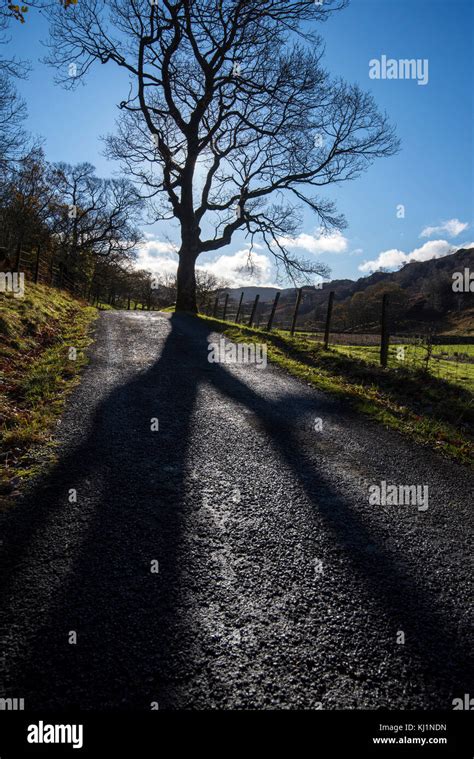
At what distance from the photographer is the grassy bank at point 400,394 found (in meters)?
5.53

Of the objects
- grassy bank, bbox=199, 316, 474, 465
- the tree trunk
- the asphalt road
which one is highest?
the tree trunk

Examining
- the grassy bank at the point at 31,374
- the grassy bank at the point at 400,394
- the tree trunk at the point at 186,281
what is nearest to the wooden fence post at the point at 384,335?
the grassy bank at the point at 400,394

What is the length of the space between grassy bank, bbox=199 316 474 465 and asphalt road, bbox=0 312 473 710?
90cm

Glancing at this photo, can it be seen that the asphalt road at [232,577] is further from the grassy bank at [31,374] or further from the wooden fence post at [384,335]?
the wooden fence post at [384,335]

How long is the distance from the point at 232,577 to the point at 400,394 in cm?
616

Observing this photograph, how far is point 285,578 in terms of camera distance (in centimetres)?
251

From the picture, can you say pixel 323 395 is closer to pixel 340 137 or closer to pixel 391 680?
pixel 391 680

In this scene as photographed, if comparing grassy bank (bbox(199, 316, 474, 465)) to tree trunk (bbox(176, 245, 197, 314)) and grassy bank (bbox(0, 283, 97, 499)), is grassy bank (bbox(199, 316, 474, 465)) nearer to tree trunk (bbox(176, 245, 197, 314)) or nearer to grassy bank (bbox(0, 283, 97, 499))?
grassy bank (bbox(0, 283, 97, 499))

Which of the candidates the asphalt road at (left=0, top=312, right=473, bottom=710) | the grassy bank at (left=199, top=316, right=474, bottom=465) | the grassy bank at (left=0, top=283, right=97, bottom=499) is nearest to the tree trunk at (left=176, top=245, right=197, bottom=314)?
the grassy bank at (left=0, top=283, right=97, bottom=499)

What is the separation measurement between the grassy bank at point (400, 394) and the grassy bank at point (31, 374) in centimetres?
485

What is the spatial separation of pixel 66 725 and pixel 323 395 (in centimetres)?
630

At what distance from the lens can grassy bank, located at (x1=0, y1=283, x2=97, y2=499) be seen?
4008 mm

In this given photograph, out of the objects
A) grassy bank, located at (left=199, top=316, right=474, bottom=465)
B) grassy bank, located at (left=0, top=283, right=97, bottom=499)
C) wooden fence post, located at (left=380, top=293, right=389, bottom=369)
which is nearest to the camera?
grassy bank, located at (left=0, top=283, right=97, bottom=499)

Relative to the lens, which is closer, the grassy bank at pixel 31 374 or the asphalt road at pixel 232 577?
the asphalt road at pixel 232 577
